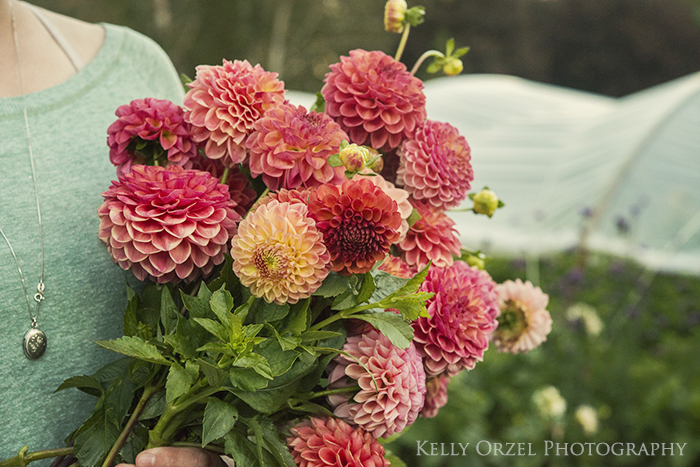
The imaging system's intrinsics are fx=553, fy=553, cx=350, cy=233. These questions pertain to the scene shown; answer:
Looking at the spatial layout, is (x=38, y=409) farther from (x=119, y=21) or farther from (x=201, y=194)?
(x=119, y=21)

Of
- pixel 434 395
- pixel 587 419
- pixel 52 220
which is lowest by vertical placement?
pixel 587 419

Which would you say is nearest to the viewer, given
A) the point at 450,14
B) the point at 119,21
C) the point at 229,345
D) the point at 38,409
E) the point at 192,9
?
the point at 229,345

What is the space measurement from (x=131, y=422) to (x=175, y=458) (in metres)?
0.06

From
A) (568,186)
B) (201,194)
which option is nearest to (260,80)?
(201,194)

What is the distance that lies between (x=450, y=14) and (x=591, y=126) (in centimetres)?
623

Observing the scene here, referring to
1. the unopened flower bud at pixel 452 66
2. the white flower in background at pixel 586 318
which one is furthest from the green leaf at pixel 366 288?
the white flower in background at pixel 586 318

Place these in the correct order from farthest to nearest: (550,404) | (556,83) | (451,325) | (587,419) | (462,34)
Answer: (556,83) → (462,34) → (587,419) → (550,404) → (451,325)

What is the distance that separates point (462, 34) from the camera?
8.43 metres

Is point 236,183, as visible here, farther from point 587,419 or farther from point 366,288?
point 587,419

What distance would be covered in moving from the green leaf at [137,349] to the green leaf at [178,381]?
0.01m

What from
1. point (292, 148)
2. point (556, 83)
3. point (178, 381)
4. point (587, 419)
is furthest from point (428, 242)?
point (556, 83)

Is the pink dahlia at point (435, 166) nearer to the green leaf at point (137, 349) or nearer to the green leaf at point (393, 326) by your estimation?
the green leaf at point (393, 326)

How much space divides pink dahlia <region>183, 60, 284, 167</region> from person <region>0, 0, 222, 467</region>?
0.25 meters

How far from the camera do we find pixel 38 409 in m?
0.65
